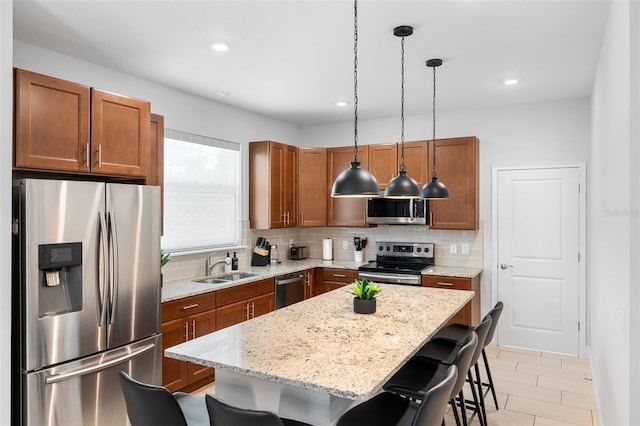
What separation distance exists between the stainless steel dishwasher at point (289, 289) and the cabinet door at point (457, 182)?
1.69m

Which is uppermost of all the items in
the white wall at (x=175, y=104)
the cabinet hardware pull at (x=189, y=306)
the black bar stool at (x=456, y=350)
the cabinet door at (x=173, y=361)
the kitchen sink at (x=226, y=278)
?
the white wall at (x=175, y=104)

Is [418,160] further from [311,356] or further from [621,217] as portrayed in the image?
[311,356]

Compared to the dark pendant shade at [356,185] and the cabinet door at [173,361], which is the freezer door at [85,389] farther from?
the dark pendant shade at [356,185]

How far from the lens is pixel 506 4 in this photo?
2.54 m

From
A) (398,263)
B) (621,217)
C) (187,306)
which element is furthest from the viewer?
(398,263)

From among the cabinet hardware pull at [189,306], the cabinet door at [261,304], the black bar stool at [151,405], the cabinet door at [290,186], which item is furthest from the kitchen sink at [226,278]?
the black bar stool at [151,405]

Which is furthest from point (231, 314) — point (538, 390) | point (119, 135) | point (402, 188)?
point (538, 390)

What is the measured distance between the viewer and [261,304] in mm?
4473

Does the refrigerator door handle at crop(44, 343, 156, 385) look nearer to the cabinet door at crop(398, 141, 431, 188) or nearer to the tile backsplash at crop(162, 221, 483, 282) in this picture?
the tile backsplash at crop(162, 221, 483, 282)

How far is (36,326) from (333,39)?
255 cm

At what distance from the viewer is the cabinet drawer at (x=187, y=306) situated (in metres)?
3.47

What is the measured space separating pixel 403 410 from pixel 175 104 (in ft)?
11.4

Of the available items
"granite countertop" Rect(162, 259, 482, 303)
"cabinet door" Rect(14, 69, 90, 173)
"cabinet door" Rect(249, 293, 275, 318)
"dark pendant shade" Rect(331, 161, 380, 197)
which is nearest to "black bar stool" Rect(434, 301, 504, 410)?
"dark pendant shade" Rect(331, 161, 380, 197)

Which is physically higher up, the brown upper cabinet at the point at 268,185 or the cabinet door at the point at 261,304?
the brown upper cabinet at the point at 268,185
